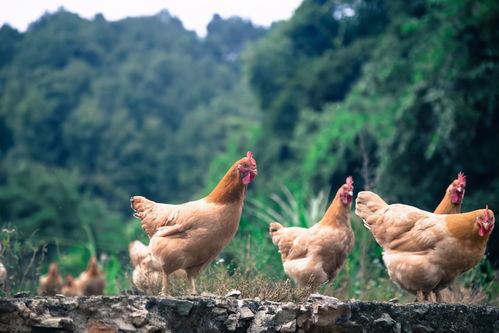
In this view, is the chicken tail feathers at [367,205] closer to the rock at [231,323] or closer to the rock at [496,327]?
the rock at [496,327]

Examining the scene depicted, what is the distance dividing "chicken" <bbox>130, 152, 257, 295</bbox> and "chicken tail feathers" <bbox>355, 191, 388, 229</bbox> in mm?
1456

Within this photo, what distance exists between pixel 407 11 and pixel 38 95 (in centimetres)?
1901

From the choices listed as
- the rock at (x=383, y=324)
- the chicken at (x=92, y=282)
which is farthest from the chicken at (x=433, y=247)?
the chicken at (x=92, y=282)

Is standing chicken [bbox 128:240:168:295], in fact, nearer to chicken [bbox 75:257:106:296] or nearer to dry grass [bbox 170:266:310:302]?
dry grass [bbox 170:266:310:302]

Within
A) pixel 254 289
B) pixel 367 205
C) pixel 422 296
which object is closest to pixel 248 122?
pixel 367 205

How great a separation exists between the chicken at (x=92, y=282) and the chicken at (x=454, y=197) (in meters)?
6.48

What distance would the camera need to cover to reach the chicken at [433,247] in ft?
21.1

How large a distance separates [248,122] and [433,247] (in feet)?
82.3

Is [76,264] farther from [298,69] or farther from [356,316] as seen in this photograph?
[356,316]

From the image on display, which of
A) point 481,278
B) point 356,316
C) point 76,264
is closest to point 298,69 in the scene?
point 76,264

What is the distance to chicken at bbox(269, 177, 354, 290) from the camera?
7.20 meters

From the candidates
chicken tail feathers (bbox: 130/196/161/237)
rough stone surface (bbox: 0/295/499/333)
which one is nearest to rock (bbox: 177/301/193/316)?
rough stone surface (bbox: 0/295/499/333)

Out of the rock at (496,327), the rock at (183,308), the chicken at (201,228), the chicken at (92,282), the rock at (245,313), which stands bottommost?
the chicken at (92,282)

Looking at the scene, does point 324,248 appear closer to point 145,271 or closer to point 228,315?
point 228,315
